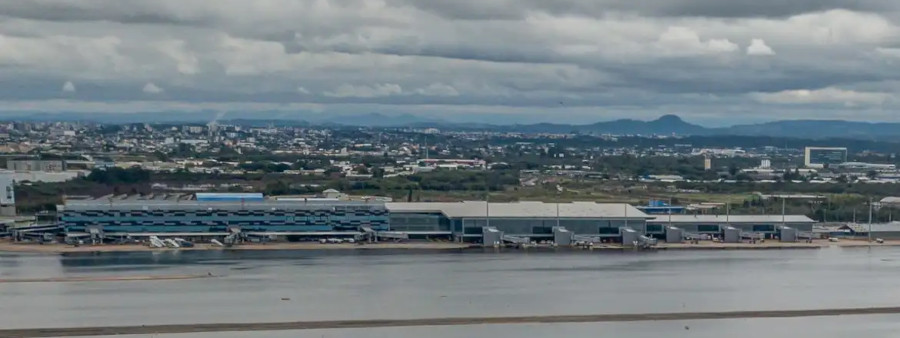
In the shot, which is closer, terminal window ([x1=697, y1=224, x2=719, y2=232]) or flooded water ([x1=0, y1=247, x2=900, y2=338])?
flooded water ([x1=0, y1=247, x2=900, y2=338])

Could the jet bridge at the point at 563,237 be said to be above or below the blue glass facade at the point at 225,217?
below

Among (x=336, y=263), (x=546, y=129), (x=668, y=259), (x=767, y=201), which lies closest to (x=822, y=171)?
(x=767, y=201)

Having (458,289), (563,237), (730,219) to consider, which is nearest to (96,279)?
(458,289)

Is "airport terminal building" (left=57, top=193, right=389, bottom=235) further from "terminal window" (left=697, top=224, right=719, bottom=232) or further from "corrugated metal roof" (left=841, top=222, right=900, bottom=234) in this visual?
"corrugated metal roof" (left=841, top=222, right=900, bottom=234)

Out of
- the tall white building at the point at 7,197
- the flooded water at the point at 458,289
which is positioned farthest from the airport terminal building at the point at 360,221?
the tall white building at the point at 7,197

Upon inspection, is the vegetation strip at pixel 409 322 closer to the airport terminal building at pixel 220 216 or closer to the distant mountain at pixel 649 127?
the airport terminal building at pixel 220 216

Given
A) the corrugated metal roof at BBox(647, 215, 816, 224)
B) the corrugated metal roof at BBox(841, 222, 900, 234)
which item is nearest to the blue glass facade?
the corrugated metal roof at BBox(647, 215, 816, 224)

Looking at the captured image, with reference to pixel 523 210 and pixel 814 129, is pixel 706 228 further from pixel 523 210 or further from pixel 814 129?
pixel 814 129

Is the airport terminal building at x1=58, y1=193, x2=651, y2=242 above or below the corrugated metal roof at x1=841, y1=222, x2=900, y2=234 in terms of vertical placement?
Answer: above
